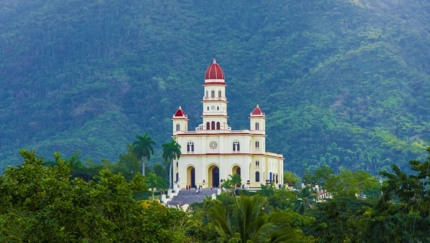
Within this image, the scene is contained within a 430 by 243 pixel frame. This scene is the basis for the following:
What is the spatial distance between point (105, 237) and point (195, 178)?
95.6 metres

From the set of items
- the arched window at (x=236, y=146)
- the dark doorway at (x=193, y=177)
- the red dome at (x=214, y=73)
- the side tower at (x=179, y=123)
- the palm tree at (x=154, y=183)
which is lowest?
the palm tree at (x=154, y=183)

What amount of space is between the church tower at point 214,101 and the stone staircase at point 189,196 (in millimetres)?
10270

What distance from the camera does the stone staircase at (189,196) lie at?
373 ft

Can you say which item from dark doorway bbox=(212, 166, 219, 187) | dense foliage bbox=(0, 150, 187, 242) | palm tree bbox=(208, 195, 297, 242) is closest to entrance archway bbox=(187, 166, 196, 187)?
dark doorway bbox=(212, 166, 219, 187)

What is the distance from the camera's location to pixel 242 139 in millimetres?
128250

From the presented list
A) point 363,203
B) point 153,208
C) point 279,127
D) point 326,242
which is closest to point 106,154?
point 279,127

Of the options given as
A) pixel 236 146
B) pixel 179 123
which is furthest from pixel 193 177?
pixel 179 123

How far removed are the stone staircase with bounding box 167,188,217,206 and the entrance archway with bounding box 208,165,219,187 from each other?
835cm

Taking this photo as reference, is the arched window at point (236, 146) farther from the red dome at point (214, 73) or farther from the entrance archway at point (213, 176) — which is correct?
the red dome at point (214, 73)

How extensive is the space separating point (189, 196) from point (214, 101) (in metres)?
14.0

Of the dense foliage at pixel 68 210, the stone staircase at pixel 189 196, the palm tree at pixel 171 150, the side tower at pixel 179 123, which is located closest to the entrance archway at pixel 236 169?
the palm tree at pixel 171 150

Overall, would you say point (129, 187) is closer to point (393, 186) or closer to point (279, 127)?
point (393, 186)

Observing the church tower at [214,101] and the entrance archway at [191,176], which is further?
the entrance archway at [191,176]

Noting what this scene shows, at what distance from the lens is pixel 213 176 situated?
5138 inches
